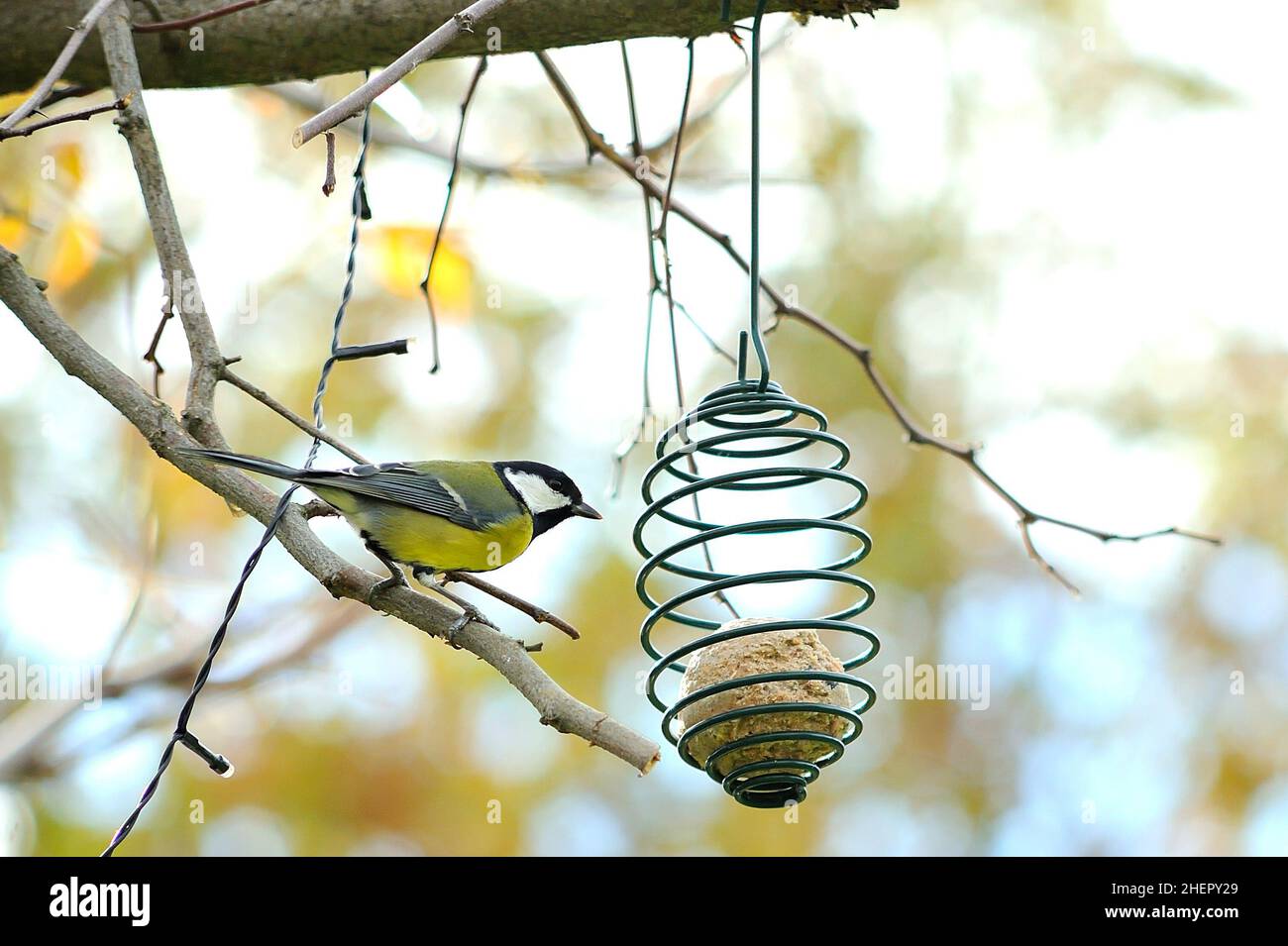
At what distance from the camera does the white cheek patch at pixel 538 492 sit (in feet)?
16.3

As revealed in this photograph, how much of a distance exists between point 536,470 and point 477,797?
527 centimetres

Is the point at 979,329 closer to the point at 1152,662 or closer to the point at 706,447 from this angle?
the point at 1152,662

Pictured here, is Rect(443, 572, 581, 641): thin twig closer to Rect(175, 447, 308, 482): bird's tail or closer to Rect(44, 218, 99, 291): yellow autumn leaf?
Rect(175, 447, 308, 482): bird's tail

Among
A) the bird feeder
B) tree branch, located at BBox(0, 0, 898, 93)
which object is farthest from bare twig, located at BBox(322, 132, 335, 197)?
tree branch, located at BBox(0, 0, 898, 93)

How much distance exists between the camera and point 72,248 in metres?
5.14

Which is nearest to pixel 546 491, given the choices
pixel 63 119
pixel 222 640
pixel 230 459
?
pixel 230 459

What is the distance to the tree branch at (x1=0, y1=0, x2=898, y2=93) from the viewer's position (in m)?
3.59

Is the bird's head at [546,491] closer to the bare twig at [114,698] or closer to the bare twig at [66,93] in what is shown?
the bare twig at [114,698]

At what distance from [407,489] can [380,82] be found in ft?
7.27

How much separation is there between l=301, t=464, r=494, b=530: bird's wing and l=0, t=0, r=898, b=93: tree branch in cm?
126

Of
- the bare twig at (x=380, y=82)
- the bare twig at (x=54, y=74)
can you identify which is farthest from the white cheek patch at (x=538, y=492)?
the bare twig at (x=380, y=82)

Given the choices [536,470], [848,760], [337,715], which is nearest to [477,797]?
[337,715]

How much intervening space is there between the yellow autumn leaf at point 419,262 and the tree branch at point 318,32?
162 centimetres

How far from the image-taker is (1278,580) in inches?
412
